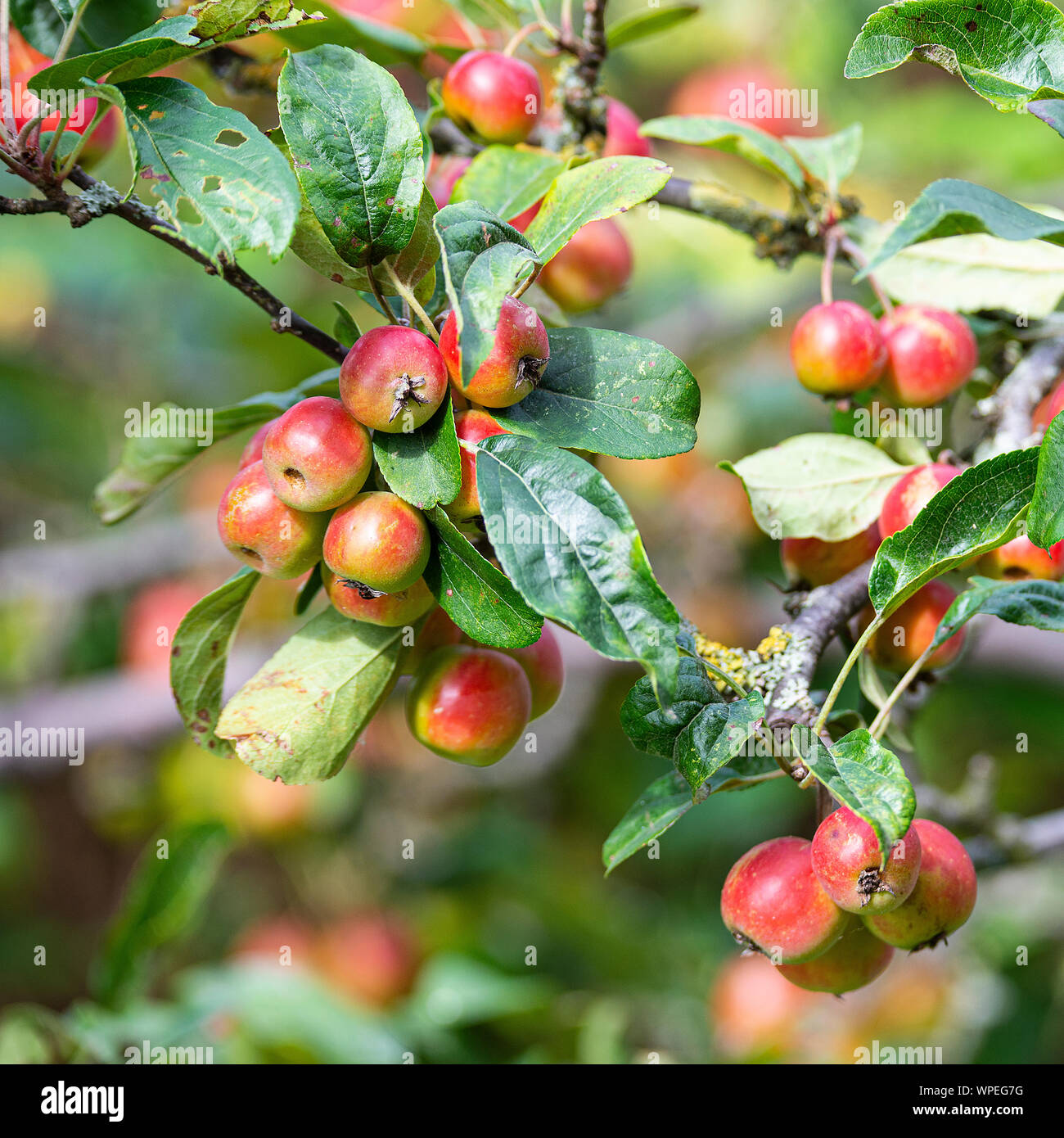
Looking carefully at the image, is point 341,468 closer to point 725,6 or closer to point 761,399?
point 761,399

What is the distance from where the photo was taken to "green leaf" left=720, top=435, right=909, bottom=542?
81 cm

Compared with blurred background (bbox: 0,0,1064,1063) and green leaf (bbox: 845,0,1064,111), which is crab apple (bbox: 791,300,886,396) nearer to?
green leaf (bbox: 845,0,1064,111)

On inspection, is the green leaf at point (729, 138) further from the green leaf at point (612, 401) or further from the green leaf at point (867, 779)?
the green leaf at point (867, 779)

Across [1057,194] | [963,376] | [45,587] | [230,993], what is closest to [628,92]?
[1057,194]

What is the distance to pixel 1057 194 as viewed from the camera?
5.67 feet

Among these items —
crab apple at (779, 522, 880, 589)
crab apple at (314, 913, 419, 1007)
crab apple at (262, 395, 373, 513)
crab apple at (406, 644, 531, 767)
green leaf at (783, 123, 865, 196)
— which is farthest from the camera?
crab apple at (314, 913, 419, 1007)

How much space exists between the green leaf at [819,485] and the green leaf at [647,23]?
0.47 metres

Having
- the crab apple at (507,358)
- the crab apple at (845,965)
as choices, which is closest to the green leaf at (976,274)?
the crab apple at (507,358)

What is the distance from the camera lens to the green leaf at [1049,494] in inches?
23.3

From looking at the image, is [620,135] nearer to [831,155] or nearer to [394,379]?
[831,155]

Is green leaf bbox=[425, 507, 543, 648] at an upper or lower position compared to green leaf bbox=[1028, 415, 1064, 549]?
lower

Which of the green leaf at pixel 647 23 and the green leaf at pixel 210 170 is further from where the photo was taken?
the green leaf at pixel 647 23

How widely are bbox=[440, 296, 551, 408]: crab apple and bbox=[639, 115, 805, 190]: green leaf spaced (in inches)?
14.8

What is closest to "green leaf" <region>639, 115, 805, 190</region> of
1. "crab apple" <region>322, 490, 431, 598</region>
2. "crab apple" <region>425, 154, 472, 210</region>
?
"crab apple" <region>425, 154, 472, 210</region>
